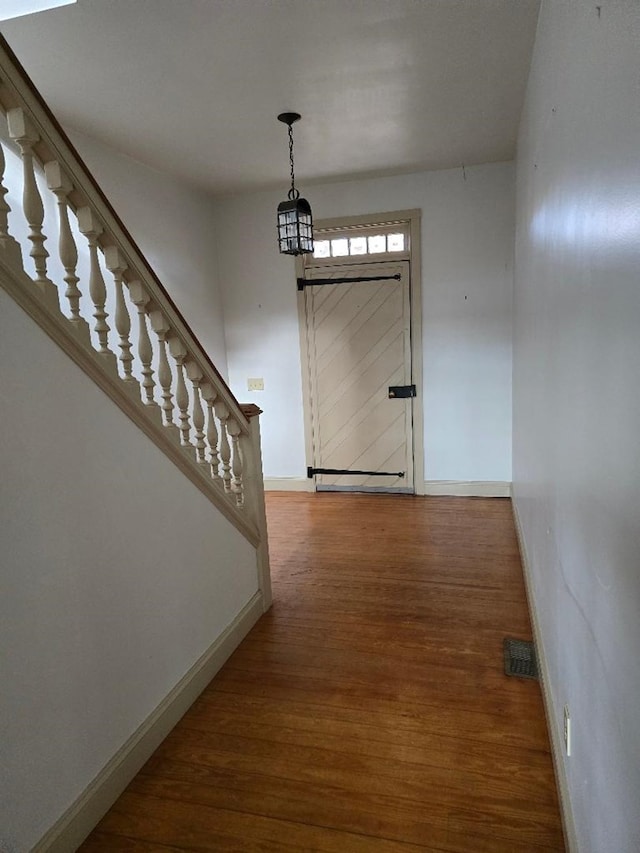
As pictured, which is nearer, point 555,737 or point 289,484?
point 555,737

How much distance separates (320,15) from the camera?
2.07m

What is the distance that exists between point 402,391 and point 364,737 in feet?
10.4

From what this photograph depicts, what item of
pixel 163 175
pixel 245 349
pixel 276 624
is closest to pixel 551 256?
pixel 276 624

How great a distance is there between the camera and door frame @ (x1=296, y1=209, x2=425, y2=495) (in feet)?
14.5

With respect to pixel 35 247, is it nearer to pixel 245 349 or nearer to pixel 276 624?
pixel 276 624

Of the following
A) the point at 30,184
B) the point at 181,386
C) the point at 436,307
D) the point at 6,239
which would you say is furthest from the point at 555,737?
the point at 436,307

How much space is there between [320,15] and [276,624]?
→ 281cm

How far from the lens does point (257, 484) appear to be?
2793 millimetres

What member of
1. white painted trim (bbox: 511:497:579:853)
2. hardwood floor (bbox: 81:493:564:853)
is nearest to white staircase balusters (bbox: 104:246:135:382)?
hardwood floor (bbox: 81:493:564:853)

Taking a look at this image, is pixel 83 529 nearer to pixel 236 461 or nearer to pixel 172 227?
pixel 236 461

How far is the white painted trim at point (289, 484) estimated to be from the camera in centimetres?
513

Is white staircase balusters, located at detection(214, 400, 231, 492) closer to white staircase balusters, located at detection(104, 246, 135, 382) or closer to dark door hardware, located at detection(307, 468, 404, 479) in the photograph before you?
white staircase balusters, located at detection(104, 246, 135, 382)

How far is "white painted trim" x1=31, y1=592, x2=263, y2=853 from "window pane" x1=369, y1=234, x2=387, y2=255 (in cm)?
335

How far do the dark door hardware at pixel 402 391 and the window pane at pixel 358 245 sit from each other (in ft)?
4.06
